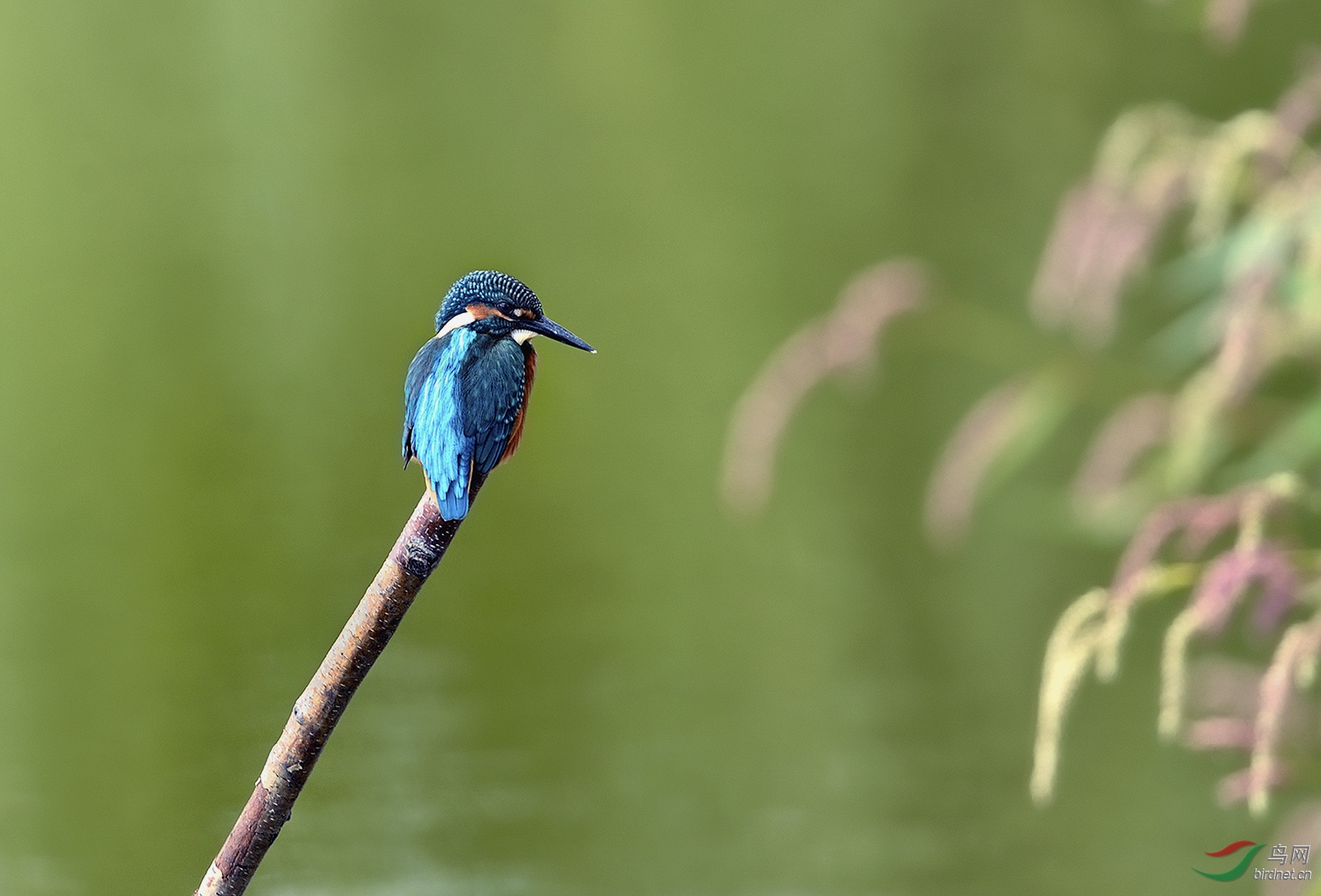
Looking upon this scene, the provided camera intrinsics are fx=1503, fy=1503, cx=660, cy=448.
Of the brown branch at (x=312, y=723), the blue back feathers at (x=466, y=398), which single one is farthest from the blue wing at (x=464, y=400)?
the brown branch at (x=312, y=723)

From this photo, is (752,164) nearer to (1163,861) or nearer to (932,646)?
(932,646)

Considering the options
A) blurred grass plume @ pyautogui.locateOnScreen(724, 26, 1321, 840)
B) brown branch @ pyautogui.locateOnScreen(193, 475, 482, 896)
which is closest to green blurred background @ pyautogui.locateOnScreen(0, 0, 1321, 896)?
blurred grass plume @ pyautogui.locateOnScreen(724, 26, 1321, 840)

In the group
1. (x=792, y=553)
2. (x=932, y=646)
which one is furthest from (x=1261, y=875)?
(x=792, y=553)

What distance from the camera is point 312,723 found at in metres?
0.84

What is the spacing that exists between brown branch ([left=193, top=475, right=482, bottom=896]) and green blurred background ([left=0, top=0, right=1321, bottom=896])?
1.81m

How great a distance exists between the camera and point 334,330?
893cm

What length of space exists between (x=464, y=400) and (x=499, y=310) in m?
0.09

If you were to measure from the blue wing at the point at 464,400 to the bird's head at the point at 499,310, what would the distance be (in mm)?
23

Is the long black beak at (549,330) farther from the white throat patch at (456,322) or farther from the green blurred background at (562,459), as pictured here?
the green blurred background at (562,459)

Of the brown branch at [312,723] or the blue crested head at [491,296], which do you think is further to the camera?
the blue crested head at [491,296]

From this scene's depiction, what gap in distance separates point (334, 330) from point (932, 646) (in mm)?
4742

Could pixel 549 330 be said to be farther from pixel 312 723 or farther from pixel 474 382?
pixel 312 723

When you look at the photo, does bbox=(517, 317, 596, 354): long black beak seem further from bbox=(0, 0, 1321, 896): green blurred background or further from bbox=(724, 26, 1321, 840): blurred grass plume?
bbox=(0, 0, 1321, 896): green blurred background

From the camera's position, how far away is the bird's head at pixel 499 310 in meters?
1.05
